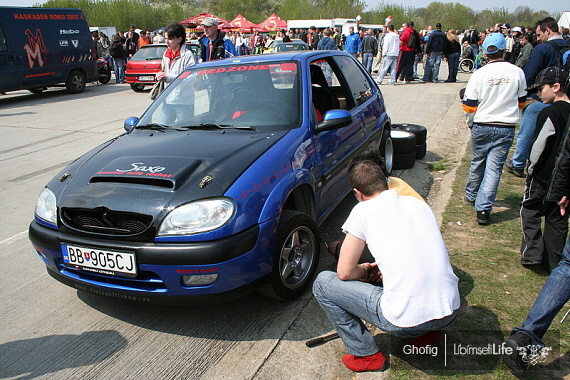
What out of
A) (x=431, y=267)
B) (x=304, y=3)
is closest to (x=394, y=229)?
(x=431, y=267)

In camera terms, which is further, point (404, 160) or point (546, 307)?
point (404, 160)

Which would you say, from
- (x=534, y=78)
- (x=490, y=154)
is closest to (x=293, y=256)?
(x=490, y=154)

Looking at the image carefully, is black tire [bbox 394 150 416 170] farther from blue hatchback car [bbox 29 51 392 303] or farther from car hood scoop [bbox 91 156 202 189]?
car hood scoop [bbox 91 156 202 189]

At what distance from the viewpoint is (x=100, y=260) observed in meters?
2.82

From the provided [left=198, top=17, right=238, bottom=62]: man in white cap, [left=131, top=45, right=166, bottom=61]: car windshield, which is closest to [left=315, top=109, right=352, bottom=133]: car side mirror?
[left=198, top=17, right=238, bottom=62]: man in white cap

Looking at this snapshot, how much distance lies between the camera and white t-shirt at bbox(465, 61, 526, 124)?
4457 mm

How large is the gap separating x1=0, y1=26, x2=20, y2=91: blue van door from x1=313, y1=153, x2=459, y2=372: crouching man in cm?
1372

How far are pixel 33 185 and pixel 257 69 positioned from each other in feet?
12.4

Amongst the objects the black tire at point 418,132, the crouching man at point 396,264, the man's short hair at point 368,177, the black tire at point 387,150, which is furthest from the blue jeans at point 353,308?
the black tire at point 418,132

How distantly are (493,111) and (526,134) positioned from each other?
181 centimetres

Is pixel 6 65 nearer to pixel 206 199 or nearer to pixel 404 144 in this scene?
pixel 404 144

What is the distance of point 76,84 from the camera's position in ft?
51.2

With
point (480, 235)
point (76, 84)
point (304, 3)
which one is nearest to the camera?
point (480, 235)

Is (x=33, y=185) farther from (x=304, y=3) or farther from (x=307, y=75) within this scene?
(x=304, y=3)
